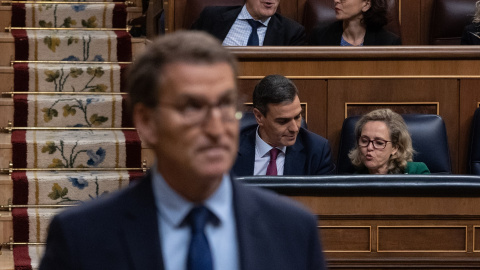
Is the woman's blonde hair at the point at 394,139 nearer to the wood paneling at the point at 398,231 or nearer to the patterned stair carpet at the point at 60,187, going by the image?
the wood paneling at the point at 398,231

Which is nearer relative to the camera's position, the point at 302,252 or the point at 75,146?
the point at 302,252

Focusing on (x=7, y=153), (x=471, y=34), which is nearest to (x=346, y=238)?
(x=471, y=34)

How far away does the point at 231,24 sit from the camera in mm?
2984

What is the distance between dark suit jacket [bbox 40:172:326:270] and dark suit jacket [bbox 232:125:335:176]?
1.65m

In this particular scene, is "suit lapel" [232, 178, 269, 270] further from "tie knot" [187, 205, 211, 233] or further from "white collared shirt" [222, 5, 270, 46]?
"white collared shirt" [222, 5, 270, 46]

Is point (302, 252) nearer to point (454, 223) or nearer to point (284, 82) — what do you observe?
point (454, 223)

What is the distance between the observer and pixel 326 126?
2.66 m

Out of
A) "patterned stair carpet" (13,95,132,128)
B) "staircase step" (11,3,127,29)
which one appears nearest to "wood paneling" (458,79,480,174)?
"patterned stair carpet" (13,95,132,128)

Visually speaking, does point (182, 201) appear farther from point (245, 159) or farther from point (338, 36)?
point (338, 36)

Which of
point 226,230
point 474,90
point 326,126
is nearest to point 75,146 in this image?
point 326,126

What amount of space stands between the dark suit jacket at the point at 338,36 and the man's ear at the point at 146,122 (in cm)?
228

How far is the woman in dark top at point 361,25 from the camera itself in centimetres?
293

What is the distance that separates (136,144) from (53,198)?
12.8 inches

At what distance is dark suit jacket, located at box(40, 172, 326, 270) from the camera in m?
0.70
